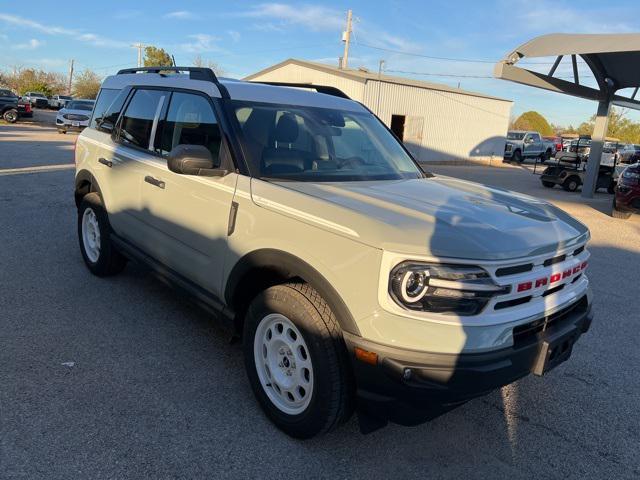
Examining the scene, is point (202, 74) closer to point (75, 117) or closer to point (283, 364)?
point (283, 364)

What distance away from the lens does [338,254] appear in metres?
2.50

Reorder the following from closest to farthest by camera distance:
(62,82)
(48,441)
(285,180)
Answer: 1. (48,441)
2. (285,180)
3. (62,82)

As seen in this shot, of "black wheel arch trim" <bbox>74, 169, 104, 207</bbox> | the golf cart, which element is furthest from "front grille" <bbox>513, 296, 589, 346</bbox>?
the golf cart

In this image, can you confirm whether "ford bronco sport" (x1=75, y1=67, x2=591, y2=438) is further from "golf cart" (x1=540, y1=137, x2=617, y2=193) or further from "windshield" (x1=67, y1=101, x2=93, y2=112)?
"windshield" (x1=67, y1=101, x2=93, y2=112)

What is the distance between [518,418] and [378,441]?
1005mm

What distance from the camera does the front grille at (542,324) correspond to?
8.35ft

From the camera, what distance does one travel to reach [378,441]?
296cm

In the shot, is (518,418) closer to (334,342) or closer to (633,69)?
(334,342)

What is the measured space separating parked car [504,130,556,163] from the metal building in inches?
64.0

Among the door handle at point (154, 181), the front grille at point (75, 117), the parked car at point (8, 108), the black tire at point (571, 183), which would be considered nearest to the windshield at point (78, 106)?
the front grille at point (75, 117)

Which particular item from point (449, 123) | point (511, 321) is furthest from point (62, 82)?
point (511, 321)

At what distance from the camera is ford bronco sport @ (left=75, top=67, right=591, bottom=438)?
2328 mm

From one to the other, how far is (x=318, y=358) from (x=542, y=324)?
3.99 feet

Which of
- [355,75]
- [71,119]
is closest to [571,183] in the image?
[355,75]
